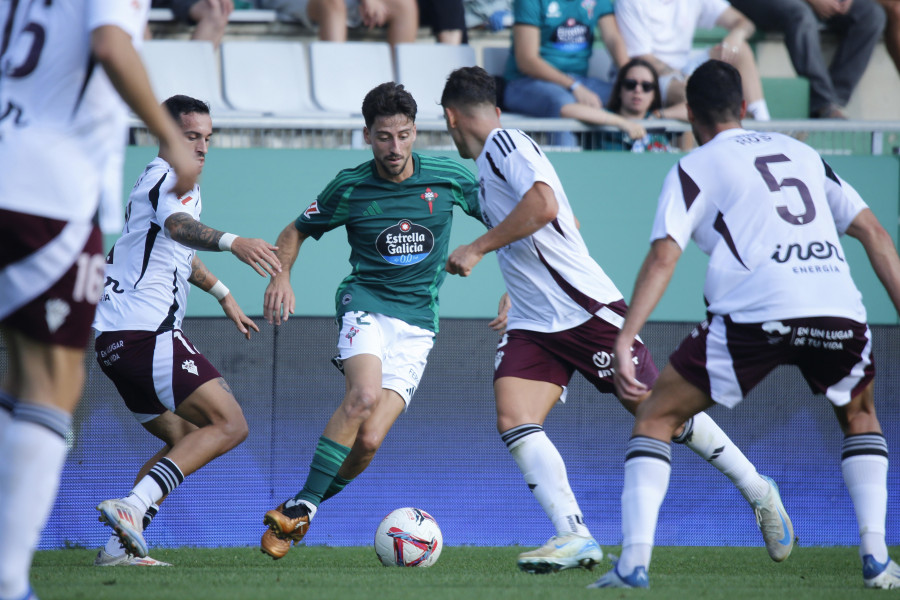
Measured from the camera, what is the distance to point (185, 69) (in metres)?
8.56

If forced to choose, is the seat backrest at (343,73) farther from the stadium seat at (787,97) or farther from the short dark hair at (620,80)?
the stadium seat at (787,97)

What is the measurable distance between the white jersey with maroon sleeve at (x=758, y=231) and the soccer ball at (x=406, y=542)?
2.22 m

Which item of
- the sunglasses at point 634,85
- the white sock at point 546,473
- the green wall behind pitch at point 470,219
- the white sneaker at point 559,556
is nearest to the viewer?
the white sneaker at point 559,556

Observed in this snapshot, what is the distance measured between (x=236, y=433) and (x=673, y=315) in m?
4.10

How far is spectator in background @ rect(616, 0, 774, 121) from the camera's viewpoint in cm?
929

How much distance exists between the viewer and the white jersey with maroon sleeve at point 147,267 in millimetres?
5449

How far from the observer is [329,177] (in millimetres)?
7957

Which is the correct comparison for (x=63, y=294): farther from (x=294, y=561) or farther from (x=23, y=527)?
(x=294, y=561)

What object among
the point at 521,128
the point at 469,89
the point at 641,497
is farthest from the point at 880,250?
the point at 521,128

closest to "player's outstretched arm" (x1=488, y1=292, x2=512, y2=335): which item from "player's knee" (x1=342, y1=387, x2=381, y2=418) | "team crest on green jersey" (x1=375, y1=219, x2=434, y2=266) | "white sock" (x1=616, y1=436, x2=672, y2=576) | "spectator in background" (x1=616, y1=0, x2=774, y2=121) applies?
"team crest on green jersey" (x1=375, y1=219, x2=434, y2=266)

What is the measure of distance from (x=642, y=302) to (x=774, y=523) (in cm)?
196

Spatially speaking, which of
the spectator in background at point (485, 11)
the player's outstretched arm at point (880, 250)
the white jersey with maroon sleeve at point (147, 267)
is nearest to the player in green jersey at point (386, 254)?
the white jersey with maroon sleeve at point (147, 267)

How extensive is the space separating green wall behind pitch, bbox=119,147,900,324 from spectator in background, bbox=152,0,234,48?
1.78 m

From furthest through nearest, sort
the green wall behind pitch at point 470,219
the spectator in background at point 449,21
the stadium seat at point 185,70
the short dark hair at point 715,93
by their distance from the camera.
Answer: the spectator in background at point 449,21, the stadium seat at point 185,70, the green wall behind pitch at point 470,219, the short dark hair at point 715,93
